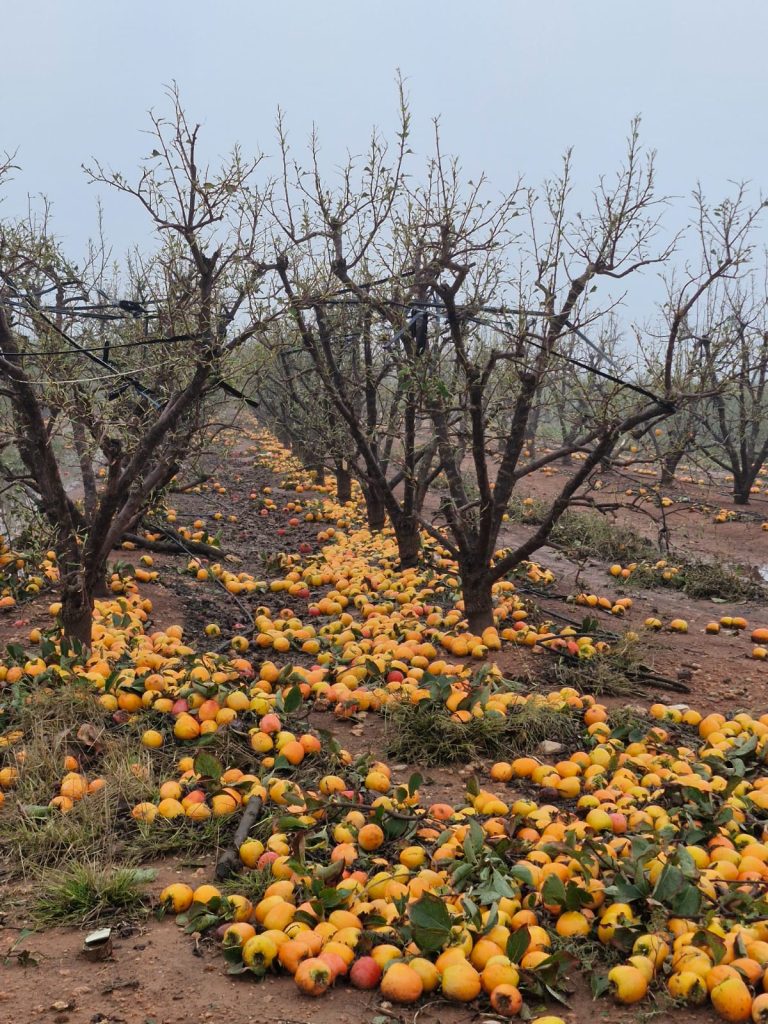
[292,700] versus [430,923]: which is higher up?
[292,700]

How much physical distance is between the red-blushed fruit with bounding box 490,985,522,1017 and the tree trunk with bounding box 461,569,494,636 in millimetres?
3703

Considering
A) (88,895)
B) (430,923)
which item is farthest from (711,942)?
(88,895)

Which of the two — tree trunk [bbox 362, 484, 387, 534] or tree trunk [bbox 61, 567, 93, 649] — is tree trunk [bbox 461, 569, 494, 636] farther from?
tree trunk [bbox 362, 484, 387, 534]

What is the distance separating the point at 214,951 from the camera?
9.04 ft

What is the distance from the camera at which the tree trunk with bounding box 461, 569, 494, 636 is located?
6.07m

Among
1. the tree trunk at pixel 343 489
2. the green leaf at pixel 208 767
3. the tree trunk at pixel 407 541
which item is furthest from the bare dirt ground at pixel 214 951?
the tree trunk at pixel 343 489

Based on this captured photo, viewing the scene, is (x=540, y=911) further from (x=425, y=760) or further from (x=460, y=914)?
(x=425, y=760)

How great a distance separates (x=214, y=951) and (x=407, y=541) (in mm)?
5696

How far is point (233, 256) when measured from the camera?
505 cm

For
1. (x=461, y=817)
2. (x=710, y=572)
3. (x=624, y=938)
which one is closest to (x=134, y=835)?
(x=461, y=817)

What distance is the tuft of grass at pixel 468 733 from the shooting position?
14.2 ft

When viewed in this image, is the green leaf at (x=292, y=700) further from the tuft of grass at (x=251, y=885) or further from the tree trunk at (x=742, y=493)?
the tree trunk at (x=742, y=493)

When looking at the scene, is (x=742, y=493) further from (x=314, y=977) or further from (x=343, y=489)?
(x=314, y=977)

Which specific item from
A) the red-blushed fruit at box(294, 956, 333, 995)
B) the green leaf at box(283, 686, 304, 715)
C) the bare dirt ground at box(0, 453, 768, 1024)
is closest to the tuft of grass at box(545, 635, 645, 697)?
the bare dirt ground at box(0, 453, 768, 1024)
